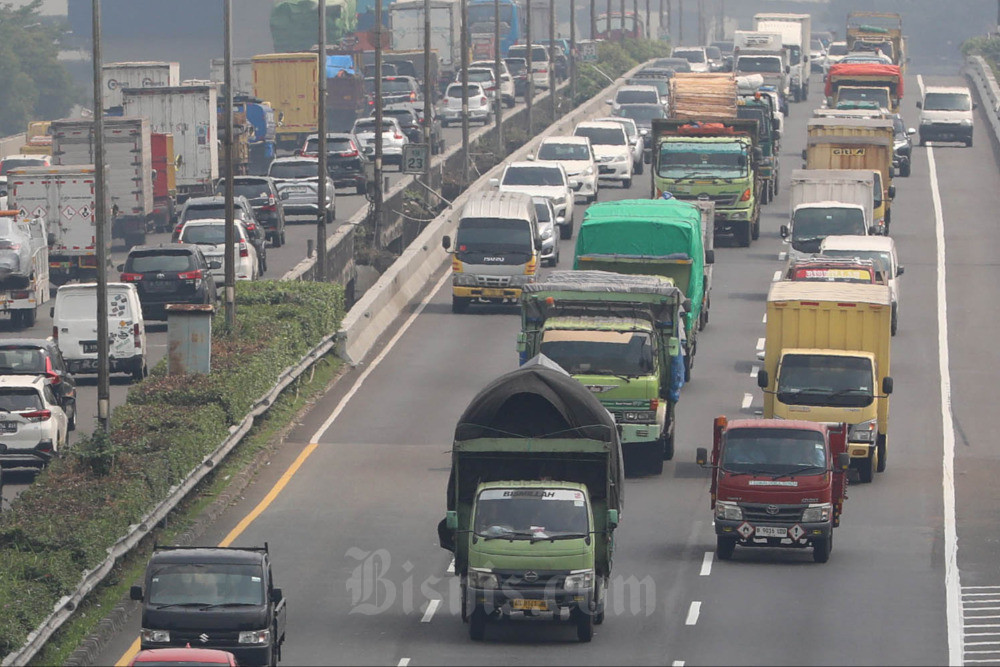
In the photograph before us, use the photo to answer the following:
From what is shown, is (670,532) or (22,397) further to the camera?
(22,397)

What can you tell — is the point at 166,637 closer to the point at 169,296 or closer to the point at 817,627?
the point at 817,627

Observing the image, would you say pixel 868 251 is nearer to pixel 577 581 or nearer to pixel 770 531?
pixel 770 531

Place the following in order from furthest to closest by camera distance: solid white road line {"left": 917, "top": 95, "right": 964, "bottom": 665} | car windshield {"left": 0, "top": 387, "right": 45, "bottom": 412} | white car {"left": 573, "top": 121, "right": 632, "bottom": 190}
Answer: white car {"left": 573, "top": 121, "right": 632, "bottom": 190}
car windshield {"left": 0, "top": 387, "right": 45, "bottom": 412}
solid white road line {"left": 917, "top": 95, "right": 964, "bottom": 665}

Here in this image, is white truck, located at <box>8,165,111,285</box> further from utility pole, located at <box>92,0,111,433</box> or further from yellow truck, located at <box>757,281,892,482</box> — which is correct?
yellow truck, located at <box>757,281,892,482</box>

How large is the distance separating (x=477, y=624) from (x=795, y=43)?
8375 cm

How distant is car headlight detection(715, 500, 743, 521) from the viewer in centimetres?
2948

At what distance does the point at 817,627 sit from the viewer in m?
26.0

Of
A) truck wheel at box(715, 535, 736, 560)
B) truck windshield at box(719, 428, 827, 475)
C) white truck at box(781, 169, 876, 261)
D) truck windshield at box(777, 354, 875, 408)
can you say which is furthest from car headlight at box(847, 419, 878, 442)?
white truck at box(781, 169, 876, 261)

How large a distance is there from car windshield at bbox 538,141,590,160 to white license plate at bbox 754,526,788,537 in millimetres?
37328

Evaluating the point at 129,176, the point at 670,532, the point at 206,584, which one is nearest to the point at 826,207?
the point at 129,176

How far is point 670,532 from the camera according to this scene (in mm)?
31484

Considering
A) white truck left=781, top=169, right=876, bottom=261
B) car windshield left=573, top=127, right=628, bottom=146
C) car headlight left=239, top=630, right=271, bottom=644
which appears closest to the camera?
car headlight left=239, top=630, right=271, bottom=644

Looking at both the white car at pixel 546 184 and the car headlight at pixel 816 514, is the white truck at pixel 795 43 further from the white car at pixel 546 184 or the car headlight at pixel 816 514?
the car headlight at pixel 816 514

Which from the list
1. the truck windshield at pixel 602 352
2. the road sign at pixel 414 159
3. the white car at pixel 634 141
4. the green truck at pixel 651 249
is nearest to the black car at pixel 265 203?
the road sign at pixel 414 159
